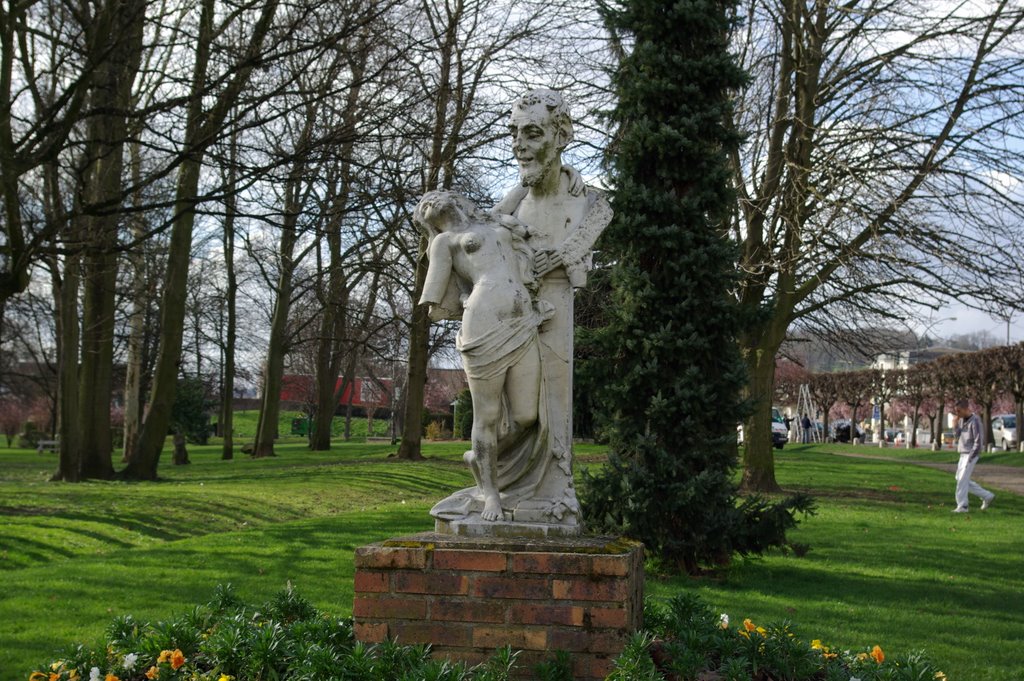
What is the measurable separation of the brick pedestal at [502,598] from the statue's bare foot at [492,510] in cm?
A: 21

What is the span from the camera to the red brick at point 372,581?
4727 mm

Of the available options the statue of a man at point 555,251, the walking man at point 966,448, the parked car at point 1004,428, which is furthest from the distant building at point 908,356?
the statue of a man at point 555,251

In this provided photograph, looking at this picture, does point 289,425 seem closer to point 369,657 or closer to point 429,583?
point 429,583

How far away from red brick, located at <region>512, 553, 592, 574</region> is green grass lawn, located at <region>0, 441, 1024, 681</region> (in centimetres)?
345

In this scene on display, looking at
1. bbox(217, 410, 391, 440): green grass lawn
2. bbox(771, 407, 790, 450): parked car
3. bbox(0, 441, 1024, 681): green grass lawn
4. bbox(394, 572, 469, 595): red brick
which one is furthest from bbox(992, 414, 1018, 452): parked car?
bbox(394, 572, 469, 595): red brick

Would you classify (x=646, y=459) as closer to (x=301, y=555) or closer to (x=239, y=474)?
(x=301, y=555)

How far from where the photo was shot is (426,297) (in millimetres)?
5027

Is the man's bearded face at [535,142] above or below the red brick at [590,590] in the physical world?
above

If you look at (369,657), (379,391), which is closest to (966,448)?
(369,657)

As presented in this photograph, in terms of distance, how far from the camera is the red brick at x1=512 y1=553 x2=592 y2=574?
4574mm

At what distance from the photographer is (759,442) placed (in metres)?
17.5

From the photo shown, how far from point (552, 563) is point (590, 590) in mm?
219

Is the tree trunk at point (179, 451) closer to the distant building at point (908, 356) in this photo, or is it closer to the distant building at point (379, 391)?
the distant building at point (908, 356)

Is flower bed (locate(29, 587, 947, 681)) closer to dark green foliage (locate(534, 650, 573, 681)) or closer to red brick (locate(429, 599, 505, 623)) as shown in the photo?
dark green foliage (locate(534, 650, 573, 681))
